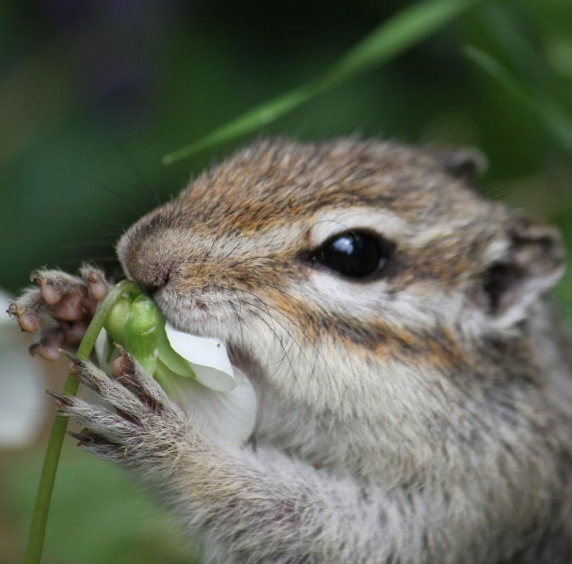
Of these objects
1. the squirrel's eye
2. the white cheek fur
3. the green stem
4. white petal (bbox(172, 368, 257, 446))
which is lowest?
the green stem

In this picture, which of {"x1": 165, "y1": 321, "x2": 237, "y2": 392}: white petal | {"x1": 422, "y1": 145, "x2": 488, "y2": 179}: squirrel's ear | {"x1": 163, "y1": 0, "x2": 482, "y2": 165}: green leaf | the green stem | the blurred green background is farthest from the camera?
the blurred green background

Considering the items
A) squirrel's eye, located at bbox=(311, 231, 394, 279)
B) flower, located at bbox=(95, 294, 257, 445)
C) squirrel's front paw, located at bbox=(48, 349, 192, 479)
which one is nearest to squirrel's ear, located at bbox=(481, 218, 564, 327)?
squirrel's eye, located at bbox=(311, 231, 394, 279)

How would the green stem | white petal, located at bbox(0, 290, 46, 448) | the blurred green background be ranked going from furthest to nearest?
the blurred green background < white petal, located at bbox(0, 290, 46, 448) < the green stem

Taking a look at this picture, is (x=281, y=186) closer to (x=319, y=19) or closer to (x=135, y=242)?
(x=135, y=242)

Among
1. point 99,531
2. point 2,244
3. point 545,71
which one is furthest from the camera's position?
point 2,244

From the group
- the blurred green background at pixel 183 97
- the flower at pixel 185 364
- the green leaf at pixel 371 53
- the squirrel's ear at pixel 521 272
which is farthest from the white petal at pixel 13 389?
the blurred green background at pixel 183 97

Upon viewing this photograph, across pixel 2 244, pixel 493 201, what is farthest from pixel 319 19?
pixel 493 201

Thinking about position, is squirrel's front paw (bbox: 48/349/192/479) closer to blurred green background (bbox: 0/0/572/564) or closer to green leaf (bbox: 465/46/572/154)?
green leaf (bbox: 465/46/572/154)
